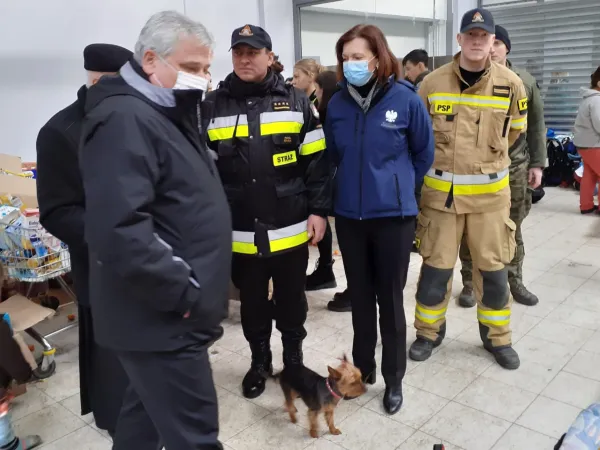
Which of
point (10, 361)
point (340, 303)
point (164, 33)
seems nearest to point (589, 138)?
point (340, 303)

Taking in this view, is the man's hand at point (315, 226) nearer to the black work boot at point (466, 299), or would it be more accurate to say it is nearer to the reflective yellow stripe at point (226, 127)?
the reflective yellow stripe at point (226, 127)

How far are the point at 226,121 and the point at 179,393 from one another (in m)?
1.26

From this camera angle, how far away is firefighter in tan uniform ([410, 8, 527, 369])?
2609 millimetres

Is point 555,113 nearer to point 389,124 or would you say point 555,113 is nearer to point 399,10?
point 399,10

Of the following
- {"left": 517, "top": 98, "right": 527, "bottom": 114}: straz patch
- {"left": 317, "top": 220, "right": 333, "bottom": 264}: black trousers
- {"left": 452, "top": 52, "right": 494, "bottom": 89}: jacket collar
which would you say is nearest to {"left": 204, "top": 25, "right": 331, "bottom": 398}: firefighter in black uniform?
{"left": 452, "top": 52, "right": 494, "bottom": 89}: jacket collar

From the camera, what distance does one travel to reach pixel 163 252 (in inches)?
54.6

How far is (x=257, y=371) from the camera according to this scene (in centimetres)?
280

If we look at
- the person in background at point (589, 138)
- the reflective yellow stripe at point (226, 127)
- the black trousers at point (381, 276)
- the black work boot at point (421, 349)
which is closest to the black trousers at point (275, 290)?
the black trousers at point (381, 276)

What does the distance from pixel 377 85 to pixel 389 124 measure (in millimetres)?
175

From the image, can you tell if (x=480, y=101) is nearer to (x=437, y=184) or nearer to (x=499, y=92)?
(x=499, y=92)

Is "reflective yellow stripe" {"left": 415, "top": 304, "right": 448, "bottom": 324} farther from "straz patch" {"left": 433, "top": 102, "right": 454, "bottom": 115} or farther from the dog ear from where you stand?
"straz patch" {"left": 433, "top": 102, "right": 454, "bottom": 115}

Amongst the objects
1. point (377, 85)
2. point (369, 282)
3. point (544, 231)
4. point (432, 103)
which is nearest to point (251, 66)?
point (377, 85)

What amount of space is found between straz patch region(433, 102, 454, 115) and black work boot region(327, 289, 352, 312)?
1.49 meters

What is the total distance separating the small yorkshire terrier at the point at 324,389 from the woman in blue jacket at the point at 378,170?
257mm
